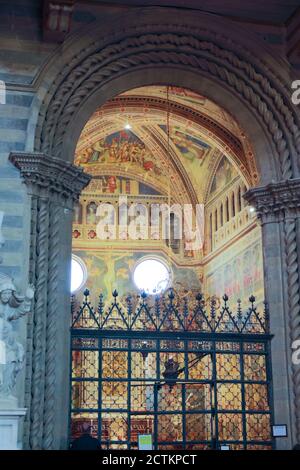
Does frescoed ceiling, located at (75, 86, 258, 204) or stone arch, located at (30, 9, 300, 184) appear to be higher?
frescoed ceiling, located at (75, 86, 258, 204)

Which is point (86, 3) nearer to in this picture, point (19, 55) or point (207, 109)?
point (19, 55)

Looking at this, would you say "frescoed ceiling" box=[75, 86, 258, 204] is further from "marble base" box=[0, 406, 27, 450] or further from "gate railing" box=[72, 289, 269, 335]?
"marble base" box=[0, 406, 27, 450]

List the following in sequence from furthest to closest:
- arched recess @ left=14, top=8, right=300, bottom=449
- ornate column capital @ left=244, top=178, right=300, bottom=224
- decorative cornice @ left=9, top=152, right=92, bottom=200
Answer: ornate column capital @ left=244, top=178, right=300, bottom=224, decorative cornice @ left=9, top=152, right=92, bottom=200, arched recess @ left=14, top=8, right=300, bottom=449

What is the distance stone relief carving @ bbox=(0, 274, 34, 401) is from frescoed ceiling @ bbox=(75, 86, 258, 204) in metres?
Result: 8.17

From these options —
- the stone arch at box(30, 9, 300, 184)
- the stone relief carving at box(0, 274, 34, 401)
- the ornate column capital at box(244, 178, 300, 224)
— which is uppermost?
the stone arch at box(30, 9, 300, 184)

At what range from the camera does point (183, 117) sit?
70.6 feet

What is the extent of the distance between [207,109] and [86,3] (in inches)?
245

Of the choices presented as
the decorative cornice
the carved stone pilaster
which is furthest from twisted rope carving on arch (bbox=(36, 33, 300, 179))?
the carved stone pilaster

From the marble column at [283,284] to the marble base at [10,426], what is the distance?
15.8 ft

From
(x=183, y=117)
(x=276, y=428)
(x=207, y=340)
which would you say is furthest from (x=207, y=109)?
(x=276, y=428)

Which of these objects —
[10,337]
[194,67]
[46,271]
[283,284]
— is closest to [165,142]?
[194,67]

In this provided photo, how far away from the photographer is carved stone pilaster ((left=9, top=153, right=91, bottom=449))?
12.9 metres

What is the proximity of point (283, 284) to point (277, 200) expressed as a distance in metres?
1.59

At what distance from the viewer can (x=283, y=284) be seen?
15.0 m
